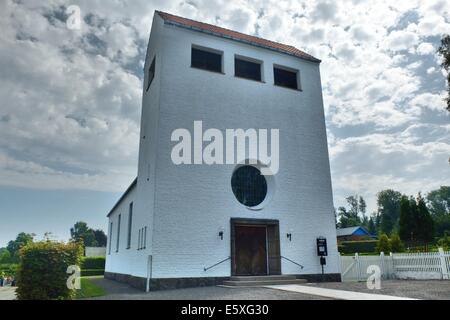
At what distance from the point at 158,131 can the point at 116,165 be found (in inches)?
278

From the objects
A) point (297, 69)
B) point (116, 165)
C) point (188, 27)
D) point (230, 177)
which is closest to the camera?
point (230, 177)

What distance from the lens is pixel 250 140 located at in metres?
16.4

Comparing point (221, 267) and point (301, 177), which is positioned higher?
point (301, 177)

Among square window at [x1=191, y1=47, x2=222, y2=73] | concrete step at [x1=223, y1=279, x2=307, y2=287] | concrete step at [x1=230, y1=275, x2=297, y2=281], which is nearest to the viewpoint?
concrete step at [x1=223, y1=279, x2=307, y2=287]

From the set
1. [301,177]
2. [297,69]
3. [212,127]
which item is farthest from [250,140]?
[297,69]

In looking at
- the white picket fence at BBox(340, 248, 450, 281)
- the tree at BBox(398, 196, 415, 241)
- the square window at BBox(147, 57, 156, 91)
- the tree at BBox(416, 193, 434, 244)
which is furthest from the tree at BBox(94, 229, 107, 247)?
the white picket fence at BBox(340, 248, 450, 281)

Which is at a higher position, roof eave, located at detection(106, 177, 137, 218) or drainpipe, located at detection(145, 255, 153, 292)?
roof eave, located at detection(106, 177, 137, 218)

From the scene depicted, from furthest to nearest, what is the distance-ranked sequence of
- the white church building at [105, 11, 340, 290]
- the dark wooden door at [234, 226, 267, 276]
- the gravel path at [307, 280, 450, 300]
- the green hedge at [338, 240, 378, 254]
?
the green hedge at [338, 240, 378, 254] < the dark wooden door at [234, 226, 267, 276] < the white church building at [105, 11, 340, 290] < the gravel path at [307, 280, 450, 300]

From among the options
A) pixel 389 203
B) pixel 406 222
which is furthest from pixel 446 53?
pixel 389 203

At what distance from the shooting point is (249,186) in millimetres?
16266

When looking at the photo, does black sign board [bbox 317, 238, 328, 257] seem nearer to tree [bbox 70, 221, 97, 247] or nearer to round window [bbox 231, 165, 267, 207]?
round window [bbox 231, 165, 267, 207]

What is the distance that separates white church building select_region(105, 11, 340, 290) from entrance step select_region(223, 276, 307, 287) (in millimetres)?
355

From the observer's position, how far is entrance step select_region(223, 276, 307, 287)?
1318 centimetres
